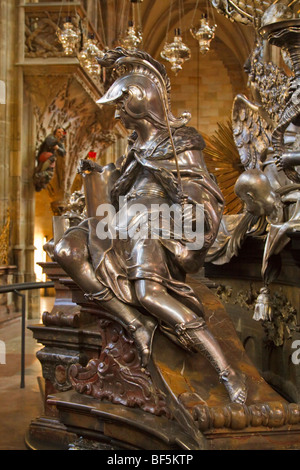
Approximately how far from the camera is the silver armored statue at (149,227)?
260cm

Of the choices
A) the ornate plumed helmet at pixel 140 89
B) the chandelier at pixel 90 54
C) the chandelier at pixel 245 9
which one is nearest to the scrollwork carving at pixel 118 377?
the ornate plumed helmet at pixel 140 89

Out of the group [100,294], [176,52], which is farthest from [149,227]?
[176,52]

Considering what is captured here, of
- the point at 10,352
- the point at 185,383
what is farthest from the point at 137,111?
the point at 10,352

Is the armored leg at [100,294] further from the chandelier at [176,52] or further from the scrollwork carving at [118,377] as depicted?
the chandelier at [176,52]

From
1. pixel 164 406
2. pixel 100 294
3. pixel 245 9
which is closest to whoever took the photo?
pixel 164 406

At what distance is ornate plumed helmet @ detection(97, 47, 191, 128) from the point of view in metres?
2.92

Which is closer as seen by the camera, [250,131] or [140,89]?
[140,89]

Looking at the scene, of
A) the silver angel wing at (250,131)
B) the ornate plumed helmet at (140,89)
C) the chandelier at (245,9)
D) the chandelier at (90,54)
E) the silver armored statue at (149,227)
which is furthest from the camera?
the chandelier at (90,54)

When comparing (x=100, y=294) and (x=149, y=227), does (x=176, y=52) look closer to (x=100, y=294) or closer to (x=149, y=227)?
(x=149, y=227)

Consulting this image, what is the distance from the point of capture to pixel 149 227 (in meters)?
2.77

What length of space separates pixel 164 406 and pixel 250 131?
2251 mm

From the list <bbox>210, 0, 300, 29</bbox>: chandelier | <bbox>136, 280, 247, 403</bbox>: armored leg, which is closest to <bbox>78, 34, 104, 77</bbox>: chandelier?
<bbox>210, 0, 300, 29</bbox>: chandelier

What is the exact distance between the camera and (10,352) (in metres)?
5.81
